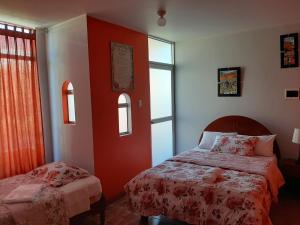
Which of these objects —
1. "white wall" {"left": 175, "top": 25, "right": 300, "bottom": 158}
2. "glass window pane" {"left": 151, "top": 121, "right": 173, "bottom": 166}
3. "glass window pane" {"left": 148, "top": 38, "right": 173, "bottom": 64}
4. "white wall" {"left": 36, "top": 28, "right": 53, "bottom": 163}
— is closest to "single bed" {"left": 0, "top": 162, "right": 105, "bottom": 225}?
"white wall" {"left": 36, "top": 28, "right": 53, "bottom": 163}

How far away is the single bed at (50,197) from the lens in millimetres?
2266

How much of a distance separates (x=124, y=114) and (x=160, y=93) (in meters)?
1.13

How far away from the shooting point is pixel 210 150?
12.4 ft

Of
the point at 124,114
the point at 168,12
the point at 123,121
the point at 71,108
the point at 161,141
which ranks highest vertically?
the point at 168,12

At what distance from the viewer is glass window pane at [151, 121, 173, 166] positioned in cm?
451

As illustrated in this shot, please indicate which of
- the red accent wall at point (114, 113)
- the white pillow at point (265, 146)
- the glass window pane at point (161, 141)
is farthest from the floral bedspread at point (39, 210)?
the white pillow at point (265, 146)

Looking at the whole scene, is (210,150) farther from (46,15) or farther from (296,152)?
(46,15)

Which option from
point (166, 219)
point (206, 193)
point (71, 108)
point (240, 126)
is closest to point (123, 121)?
point (71, 108)

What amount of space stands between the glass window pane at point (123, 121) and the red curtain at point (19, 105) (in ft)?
3.69

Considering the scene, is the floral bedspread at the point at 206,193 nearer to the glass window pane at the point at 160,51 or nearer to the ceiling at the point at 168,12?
the ceiling at the point at 168,12

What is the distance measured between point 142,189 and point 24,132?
5.85 feet

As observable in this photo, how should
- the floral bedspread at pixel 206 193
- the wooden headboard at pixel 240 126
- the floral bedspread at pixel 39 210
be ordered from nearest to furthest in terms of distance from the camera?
the floral bedspread at pixel 39 210 → the floral bedspread at pixel 206 193 → the wooden headboard at pixel 240 126

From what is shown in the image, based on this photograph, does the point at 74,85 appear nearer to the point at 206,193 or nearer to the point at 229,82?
the point at 206,193

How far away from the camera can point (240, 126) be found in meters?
4.12
